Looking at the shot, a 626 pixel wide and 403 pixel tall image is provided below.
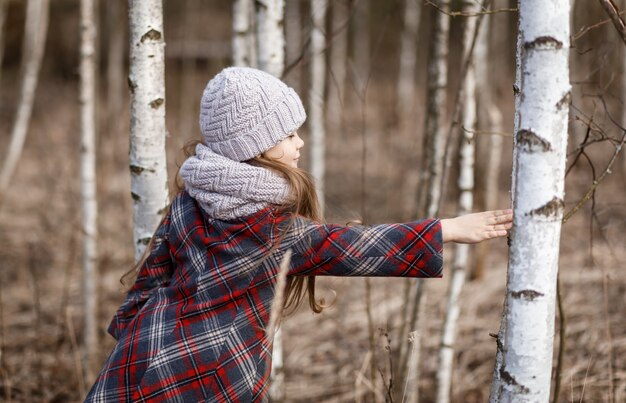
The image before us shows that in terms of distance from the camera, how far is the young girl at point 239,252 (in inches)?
76.2

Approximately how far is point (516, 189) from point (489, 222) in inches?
8.5

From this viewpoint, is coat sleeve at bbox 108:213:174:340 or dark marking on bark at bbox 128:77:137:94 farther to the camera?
dark marking on bark at bbox 128:77:137:94

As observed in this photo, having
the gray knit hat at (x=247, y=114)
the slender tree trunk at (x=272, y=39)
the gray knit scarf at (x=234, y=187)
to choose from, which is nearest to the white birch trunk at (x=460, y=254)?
the slender tree trunk at (x=272, y=39)

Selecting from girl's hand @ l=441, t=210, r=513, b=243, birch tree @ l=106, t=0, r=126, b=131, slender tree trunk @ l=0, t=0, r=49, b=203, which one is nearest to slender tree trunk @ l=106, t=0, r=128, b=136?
birch tree @ l=106, t=0, r=126, b=131

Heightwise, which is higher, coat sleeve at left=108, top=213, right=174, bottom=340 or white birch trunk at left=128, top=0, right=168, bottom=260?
white birch trunk at left=128, top=0, right=168, bottom=260

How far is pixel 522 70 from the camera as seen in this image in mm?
1575

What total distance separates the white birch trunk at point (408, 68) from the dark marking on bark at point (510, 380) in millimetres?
10253

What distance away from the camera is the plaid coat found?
193 cm

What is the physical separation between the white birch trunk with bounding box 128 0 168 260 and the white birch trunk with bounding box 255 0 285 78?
0.63m

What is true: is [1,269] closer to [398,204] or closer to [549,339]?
[398,204]

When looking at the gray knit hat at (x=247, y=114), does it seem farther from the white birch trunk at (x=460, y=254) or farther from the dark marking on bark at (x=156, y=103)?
the white birch trunk at (x=460, y=254)

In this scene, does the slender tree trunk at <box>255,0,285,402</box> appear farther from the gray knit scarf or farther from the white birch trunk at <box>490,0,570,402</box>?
the white birch trunk at <box>490,0,570,402</box>

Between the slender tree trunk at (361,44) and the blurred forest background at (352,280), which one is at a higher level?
the slender tree trunk at (361,44)

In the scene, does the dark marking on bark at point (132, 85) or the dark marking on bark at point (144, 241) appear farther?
the dark marking on bark at point (144, 241)
